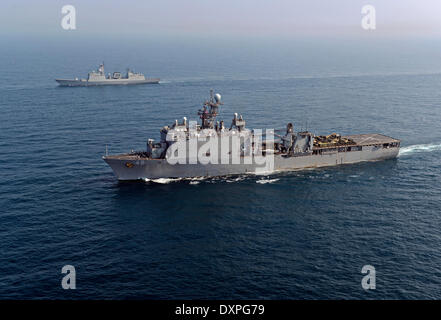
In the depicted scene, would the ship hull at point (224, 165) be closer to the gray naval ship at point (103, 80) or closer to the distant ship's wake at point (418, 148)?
the distant ship's wake at point (418, 148)

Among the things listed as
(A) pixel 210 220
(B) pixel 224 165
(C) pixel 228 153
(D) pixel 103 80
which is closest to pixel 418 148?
(C) pixel 228 153

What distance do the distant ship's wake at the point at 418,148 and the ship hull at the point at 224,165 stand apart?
180 inches

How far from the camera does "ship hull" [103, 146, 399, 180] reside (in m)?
67.0

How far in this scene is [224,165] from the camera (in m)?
70.2

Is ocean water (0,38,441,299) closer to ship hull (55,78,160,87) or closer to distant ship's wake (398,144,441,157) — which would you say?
distant ship's wake (398,144,441,157)

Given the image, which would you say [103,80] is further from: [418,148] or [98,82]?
[418,148]

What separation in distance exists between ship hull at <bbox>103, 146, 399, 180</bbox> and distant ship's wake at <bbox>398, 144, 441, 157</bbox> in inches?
180

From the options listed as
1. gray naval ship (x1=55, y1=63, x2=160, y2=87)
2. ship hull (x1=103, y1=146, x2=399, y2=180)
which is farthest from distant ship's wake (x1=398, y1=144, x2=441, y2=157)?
gray naval ship (x1=55, y1=63, x2=160, y2=87)

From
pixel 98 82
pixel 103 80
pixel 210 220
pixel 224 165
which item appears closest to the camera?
pixel 210 220

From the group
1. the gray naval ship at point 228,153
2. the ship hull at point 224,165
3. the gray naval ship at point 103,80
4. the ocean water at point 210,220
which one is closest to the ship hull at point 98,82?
the gray naval ship at point 103,80

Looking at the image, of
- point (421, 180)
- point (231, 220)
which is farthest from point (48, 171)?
point (421, 180)

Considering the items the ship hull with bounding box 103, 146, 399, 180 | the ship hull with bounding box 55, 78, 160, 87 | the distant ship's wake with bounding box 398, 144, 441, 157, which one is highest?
the ship hull with bounding box 55, 78, 160, 87

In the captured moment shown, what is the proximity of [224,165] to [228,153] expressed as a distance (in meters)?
2.73

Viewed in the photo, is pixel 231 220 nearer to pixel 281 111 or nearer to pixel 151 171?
pixel 151 171
